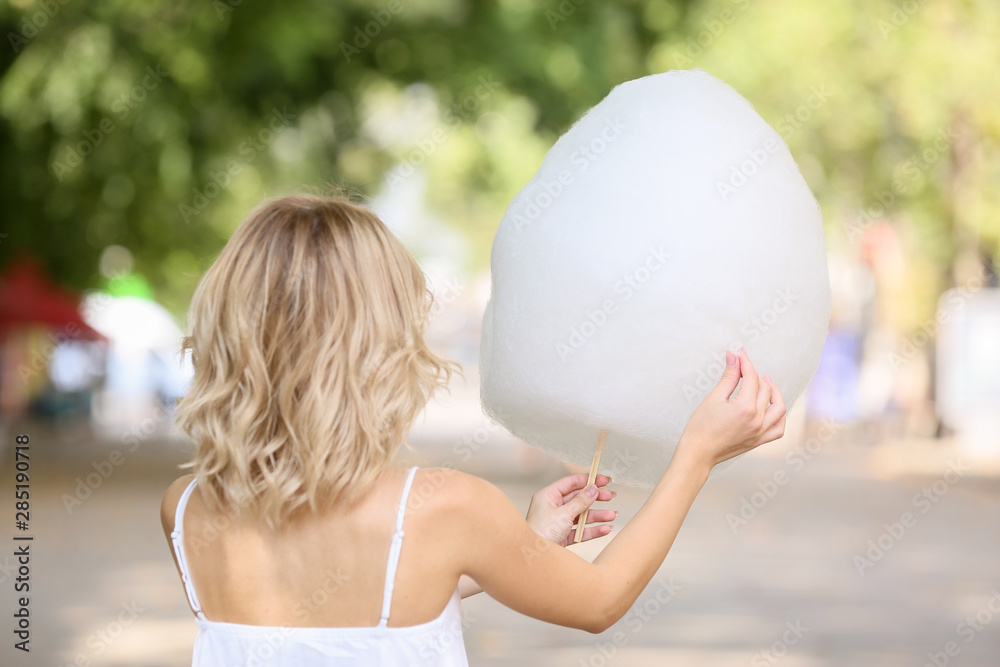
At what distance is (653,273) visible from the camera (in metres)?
1.89

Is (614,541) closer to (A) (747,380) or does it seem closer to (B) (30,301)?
(A) (747,380)

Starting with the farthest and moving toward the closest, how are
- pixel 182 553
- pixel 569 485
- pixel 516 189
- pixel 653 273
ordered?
1. pixel 516 189
2. pixel 569 485
3. pixel 653 273
4. pixel 182 553

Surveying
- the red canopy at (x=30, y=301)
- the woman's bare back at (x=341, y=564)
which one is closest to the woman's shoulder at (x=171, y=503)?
the woman's bare back at (x=341, y=564)

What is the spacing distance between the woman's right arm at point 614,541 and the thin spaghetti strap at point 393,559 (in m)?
0.07

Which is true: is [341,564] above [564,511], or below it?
above

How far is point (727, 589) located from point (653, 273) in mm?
5713

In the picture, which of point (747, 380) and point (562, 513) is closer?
point (747, 380)

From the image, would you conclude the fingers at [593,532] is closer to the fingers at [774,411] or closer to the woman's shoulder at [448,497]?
the fingers at [774,411]

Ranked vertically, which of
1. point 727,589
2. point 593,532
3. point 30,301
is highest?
point 593,532

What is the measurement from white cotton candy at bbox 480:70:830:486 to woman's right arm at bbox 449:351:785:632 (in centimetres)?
14

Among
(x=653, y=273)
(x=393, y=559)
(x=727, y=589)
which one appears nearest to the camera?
(x=393, y=559)

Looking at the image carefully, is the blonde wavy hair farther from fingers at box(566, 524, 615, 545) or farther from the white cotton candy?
fingers at box(566, 524, 615, 545)

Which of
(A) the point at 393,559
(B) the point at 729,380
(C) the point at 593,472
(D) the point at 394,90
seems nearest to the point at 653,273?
(B) the point at 729,380

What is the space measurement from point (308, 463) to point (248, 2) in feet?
24.1
